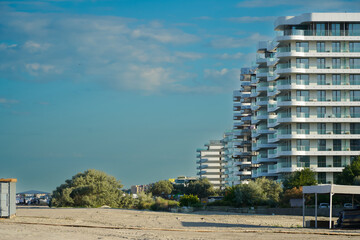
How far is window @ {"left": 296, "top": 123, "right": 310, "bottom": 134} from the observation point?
3211 inches

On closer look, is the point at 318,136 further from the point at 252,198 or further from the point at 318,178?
the point at 252,198

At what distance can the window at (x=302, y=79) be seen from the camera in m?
82.1

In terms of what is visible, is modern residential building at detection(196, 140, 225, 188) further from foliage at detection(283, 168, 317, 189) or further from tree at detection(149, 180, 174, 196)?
foliage at detection(283, 168, 317, 189)

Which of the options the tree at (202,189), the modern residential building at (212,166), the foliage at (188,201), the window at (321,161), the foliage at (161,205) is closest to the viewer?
the foliage at (161,205)

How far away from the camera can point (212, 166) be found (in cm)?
19088

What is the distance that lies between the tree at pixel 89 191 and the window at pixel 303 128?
82.8 feet

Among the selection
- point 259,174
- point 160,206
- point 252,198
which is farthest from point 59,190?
point 259,174

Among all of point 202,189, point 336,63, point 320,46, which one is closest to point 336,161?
point 336,63

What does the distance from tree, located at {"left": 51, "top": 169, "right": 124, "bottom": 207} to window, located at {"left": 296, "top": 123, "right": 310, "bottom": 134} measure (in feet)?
82.8

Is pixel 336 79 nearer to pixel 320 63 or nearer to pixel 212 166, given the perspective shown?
pixel 320 63

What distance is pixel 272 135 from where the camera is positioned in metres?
86.0

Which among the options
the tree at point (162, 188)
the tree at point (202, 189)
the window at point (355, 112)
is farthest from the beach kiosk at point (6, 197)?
the tree at point (162, 188)

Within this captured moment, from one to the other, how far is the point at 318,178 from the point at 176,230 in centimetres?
5207

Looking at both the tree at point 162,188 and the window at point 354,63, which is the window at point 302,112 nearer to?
the window at point 354,63
